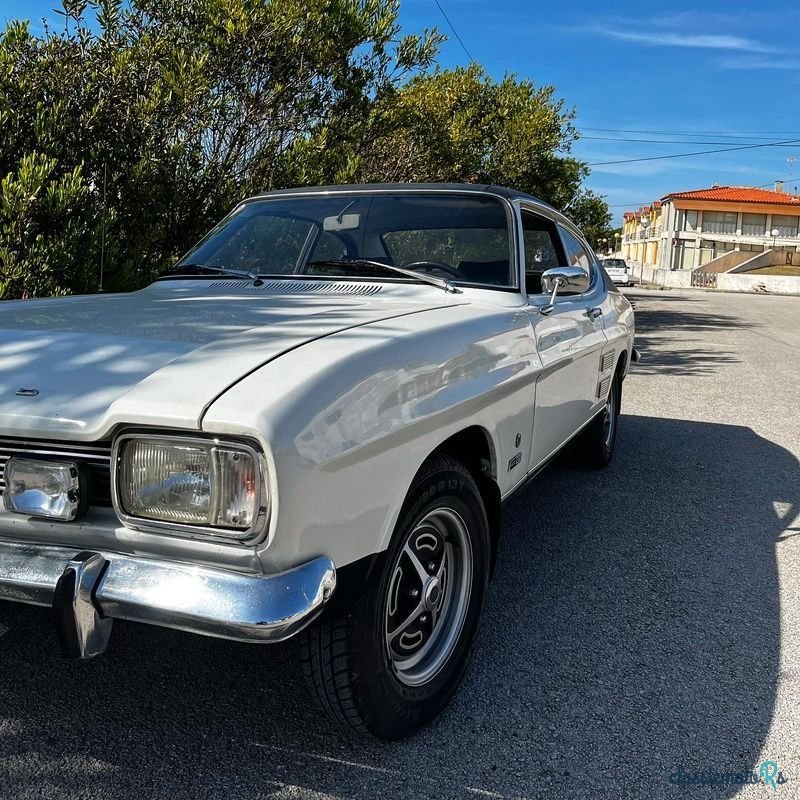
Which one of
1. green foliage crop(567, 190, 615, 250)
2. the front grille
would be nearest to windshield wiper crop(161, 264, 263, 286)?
the front grille

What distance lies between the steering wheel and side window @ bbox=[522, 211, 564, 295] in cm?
31

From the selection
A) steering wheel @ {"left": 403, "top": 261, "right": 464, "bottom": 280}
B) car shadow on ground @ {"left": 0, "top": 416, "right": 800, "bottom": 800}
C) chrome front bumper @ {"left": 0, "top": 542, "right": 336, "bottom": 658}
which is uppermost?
steering wheel @ {"left": 403, "top": 261, "right": 464, "bottom": 280}

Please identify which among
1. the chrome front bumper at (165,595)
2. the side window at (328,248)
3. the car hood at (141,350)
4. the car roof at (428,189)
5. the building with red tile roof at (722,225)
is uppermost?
the building with red tile roof at (722,225)

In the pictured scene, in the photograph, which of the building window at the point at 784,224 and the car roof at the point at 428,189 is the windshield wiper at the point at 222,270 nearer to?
the car roof at the point at 428,189

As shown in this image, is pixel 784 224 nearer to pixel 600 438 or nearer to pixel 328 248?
pixel 600 438

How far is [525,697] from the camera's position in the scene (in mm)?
2514

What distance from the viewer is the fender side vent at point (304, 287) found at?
3.22 m

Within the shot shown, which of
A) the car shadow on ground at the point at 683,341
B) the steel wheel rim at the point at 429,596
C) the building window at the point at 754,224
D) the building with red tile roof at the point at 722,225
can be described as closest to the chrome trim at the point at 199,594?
the steel wheel rim at the point at 429,596

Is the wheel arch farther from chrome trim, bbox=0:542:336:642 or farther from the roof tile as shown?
the roof tile

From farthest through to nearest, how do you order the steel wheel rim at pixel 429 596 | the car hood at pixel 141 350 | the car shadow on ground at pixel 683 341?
the car shadow on ground at pixel 683 341 → the steel wheel rim at pixel 429 596 → the car hood at pixel 141 350

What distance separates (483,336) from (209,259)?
1.60m

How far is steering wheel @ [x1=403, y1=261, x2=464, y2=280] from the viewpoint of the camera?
333 centimetres

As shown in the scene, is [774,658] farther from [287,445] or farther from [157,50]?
[157,50]

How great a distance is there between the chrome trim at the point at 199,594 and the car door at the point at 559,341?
1591 mm
